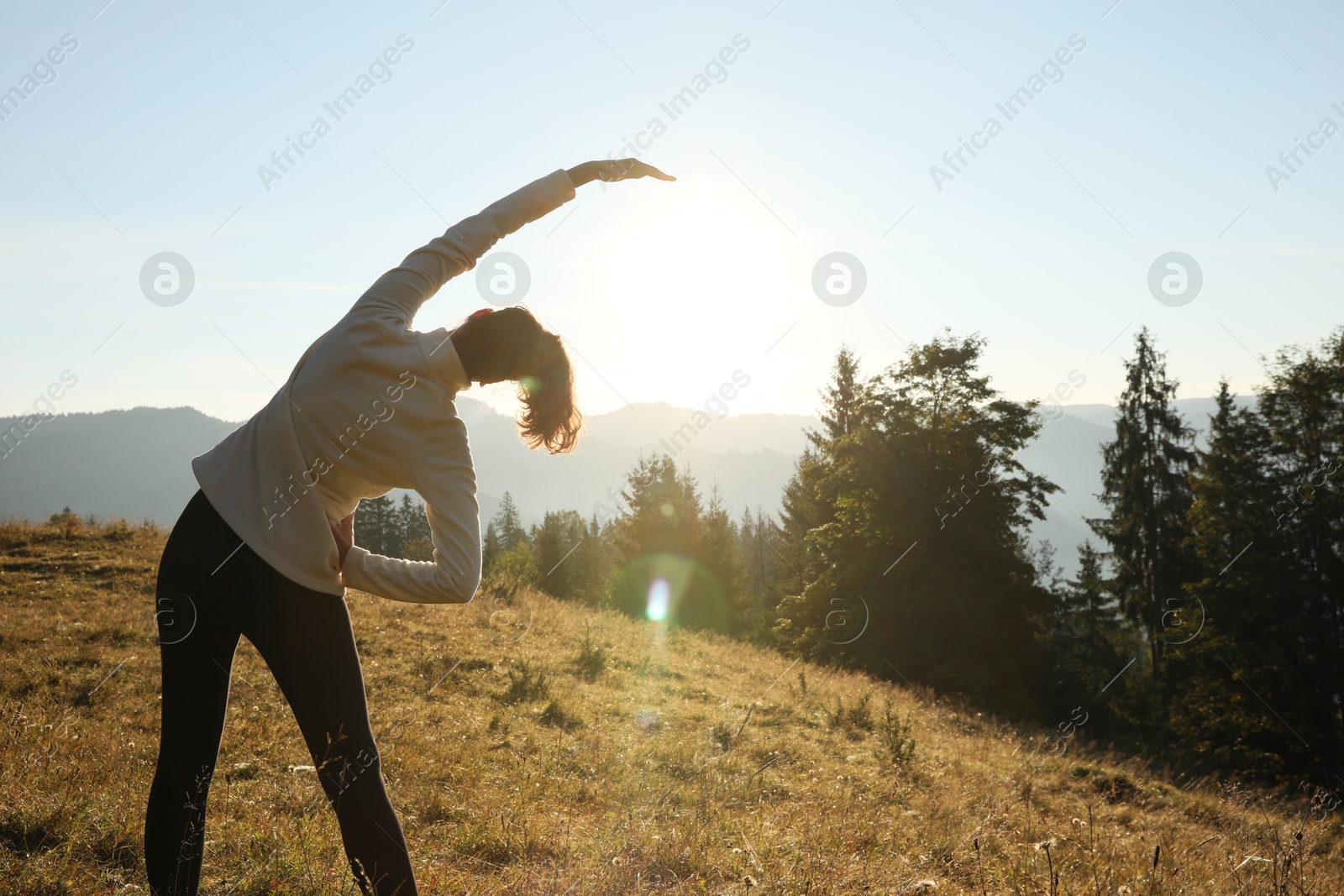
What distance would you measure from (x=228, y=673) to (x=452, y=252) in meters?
1.38

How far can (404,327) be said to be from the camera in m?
2.00

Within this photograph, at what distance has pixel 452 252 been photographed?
7.57 feet

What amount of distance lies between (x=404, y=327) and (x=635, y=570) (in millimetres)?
33488

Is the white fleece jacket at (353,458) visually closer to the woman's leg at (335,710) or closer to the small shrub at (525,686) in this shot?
the woman's leg at (335,710)

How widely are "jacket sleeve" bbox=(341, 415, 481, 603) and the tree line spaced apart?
13.2m

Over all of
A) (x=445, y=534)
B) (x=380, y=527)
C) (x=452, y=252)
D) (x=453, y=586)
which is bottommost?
(x=380, y=527)

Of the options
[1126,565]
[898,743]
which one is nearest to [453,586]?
[898,743]

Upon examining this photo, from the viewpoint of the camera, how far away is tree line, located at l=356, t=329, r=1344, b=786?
20062mm

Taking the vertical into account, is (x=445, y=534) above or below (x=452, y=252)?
below

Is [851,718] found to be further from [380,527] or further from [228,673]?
[380,527]

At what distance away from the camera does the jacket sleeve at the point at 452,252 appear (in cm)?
206

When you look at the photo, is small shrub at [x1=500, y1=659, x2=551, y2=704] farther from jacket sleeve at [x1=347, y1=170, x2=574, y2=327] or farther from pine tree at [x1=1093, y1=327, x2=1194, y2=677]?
pine tree at [x1=1093, y1=327, x2=1194, y2=677]

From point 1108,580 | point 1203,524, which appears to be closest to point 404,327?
point 1203,524

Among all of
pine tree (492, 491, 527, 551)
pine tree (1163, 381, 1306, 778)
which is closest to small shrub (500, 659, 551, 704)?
pine tree (1163, 381, 1306, 778)
